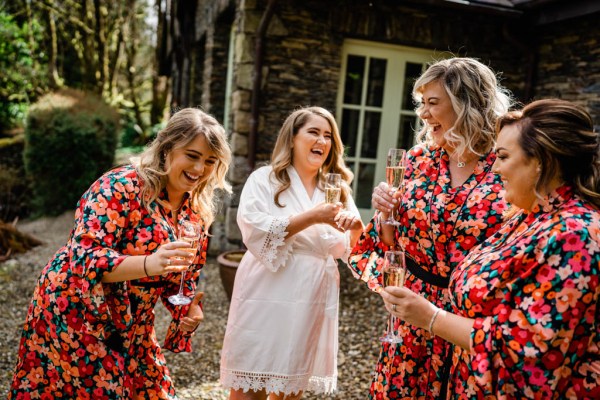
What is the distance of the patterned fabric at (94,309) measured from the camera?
206cm

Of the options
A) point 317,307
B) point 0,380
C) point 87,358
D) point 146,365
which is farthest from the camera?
point 0,380

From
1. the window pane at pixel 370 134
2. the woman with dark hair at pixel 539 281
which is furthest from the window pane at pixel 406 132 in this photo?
the woman with dark hair at pixel 539 281

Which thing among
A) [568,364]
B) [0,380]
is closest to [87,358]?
[568,364]

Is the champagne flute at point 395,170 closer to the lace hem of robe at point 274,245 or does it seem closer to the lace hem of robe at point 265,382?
the lace hem of robe at point 274,245

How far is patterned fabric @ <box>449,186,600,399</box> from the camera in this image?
4.70ft

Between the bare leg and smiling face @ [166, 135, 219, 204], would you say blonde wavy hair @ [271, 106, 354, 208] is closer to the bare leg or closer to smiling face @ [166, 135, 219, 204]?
smiling face @ [166, 135, 219, 204]

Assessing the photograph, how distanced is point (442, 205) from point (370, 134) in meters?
5.01

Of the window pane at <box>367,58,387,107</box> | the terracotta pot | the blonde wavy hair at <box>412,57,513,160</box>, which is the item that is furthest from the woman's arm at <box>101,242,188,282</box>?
the window pane at <box>367,58,387,107</box>

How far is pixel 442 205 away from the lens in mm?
2137

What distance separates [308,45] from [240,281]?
14.3ft

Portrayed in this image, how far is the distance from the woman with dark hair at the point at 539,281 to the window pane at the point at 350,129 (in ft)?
17.2

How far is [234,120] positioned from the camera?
6.52 m

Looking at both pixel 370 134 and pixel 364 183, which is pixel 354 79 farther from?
pixel 364 183

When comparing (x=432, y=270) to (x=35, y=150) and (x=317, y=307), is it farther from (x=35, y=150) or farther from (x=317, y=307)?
(x=35, y=150)
